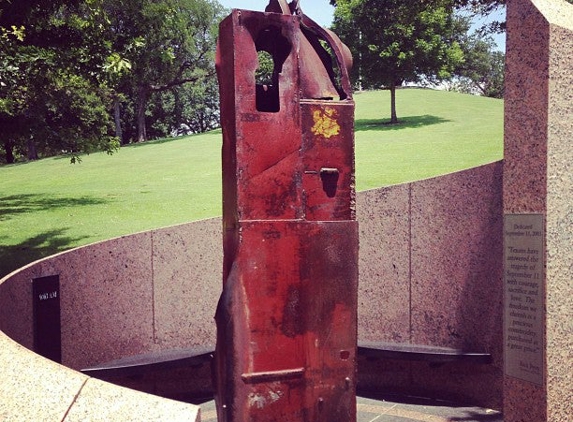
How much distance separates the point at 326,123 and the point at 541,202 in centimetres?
184

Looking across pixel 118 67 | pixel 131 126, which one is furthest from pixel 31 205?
pixel 131 126

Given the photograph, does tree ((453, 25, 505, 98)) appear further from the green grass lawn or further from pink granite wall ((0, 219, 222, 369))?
pink granite wall ((0, 219, 222, 369))

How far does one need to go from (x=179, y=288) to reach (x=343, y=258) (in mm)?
3555

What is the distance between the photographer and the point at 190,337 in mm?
6910

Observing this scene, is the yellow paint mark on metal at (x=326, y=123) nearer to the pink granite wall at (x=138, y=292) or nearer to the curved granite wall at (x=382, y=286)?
the curved granite wall at (x=382, y=286)

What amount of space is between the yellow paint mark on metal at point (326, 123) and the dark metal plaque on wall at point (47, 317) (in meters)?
3.44

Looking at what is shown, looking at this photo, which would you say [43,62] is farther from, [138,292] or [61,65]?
[138,292]

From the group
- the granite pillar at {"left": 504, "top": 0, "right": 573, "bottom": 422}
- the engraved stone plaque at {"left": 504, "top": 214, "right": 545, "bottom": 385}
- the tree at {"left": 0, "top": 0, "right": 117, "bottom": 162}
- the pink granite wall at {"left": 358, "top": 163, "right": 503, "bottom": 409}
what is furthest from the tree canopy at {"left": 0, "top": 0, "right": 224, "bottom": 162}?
the engraved stone plaque at {"left": 504, "top": 214, "right": 545, "bottom": 385}

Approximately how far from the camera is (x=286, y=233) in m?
3.55

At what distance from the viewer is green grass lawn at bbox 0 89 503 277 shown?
466 inches

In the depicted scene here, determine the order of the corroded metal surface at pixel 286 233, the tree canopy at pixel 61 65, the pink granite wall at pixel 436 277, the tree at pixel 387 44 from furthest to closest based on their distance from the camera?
1. the tree at pixel 387 44
2. the tree canopy at pixel 61 65
3. the pink granite wall at pixel 436 277
4. the corroded metal surface at pixel 286 233

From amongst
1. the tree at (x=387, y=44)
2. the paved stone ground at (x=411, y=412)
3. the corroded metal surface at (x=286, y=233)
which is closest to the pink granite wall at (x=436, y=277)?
the paved stone ground at (x=411, y=412)

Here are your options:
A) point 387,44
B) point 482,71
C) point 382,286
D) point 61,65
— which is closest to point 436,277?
point 382,286

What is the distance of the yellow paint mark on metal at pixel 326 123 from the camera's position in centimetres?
360
